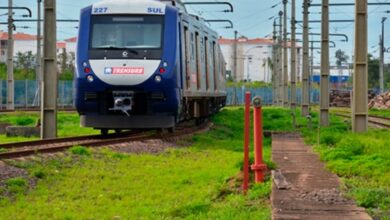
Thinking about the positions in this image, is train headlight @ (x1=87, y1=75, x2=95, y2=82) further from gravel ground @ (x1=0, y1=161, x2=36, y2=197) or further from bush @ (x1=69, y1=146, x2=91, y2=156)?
gravel ground @ (x1=0, y1=161, x2=36, y2=197)

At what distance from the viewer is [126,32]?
60.4 feet

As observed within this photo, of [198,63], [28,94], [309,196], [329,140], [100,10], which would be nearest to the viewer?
[309,196]

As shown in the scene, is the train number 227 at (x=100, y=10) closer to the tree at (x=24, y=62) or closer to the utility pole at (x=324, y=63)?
the utility pole at (x=324, y=63)

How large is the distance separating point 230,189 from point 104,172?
3235 millimetres

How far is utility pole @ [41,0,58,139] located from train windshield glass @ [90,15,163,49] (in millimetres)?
1996

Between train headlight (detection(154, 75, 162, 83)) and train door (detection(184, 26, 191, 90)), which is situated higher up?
train door (detection(184, 26, 191, 90))

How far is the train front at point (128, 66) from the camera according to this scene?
17922mm

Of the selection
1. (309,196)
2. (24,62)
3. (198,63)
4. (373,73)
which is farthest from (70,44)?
(309,196)

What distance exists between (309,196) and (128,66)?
35.0ft

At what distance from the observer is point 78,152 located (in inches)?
579

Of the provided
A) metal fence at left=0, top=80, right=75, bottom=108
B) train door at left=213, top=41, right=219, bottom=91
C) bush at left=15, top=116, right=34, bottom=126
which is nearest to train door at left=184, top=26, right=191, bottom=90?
train door at left=213, top=41, right=219, bottom=91

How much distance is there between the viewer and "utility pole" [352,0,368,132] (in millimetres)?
19609

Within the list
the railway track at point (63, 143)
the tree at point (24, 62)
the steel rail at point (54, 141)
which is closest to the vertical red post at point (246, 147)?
the railway track at point (63, 143)

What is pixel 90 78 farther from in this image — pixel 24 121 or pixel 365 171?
pixel 24 121
